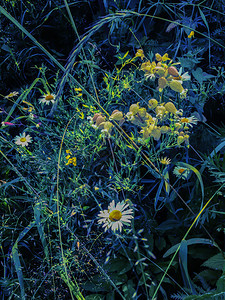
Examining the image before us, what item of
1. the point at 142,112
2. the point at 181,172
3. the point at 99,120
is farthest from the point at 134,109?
the point at 181,172

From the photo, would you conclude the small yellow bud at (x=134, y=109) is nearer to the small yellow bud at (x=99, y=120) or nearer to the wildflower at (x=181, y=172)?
the small yellow bud at (x=99, y=120)

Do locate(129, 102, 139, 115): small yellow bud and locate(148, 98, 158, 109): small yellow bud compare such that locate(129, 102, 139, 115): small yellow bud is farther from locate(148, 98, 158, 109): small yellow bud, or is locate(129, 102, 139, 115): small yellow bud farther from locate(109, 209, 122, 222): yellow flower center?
locate(109, 209, 122, 222): yellow flower center

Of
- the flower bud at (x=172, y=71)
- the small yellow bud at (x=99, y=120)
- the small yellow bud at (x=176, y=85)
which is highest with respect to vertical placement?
the flower bud at (x=172, y=71)

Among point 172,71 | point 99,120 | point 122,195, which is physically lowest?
point 122,195

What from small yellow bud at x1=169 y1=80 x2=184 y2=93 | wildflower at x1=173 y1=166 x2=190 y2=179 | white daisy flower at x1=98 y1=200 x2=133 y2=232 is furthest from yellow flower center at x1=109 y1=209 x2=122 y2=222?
small yellow bud at x1=169 y1=80 x2=184 y2=93

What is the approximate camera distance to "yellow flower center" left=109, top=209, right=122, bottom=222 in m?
0.90

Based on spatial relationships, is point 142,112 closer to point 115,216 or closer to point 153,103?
point 153,103

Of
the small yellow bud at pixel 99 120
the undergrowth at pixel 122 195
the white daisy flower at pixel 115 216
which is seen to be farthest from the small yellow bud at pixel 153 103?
the white daisy flower at pixel 115 216

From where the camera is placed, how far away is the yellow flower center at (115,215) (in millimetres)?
901

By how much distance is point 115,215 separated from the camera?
2.98 ft

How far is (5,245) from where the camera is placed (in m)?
1.27

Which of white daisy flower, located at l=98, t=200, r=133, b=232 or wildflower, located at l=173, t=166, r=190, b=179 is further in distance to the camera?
wildflower, located at l=173, t=166, r=190, b=179

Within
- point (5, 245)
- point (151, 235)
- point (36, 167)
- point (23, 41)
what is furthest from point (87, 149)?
point (23, 41)

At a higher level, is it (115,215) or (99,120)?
(99,120)
